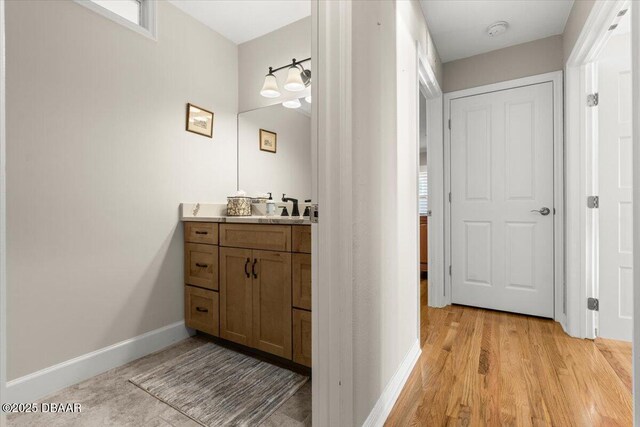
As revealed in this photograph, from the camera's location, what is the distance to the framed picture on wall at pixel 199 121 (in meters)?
2.35

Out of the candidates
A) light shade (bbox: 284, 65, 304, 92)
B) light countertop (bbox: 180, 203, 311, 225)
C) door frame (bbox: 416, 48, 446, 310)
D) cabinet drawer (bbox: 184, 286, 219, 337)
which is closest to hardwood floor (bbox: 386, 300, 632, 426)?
door frame (bbox: 416, 48, 446, 310)

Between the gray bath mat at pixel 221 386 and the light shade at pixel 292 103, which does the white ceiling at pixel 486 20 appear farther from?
the gray bath mat at pixel 221 386

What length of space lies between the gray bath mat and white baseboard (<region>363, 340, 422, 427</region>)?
488 mm

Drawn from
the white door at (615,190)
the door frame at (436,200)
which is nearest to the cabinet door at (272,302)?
the door frame at (436,200)

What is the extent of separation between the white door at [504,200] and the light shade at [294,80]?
1.52 metres

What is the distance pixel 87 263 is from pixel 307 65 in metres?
1.97

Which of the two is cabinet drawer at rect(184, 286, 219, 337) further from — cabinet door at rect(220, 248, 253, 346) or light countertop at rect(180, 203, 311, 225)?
light countertop at rect(180, 203, 311, 225)

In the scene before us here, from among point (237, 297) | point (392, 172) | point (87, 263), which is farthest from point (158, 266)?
point (392, 172)

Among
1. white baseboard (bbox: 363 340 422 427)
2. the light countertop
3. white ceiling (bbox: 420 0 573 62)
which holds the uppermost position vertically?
white ceiling (bbox: 420 0 573 62)

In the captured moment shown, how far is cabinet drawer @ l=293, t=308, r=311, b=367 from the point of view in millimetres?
1695

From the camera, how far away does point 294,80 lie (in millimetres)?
2449

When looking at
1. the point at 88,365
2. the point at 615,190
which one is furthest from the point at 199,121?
the point at 615,190

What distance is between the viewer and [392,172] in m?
1.58

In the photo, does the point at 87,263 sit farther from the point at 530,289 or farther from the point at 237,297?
the point at 530,289
